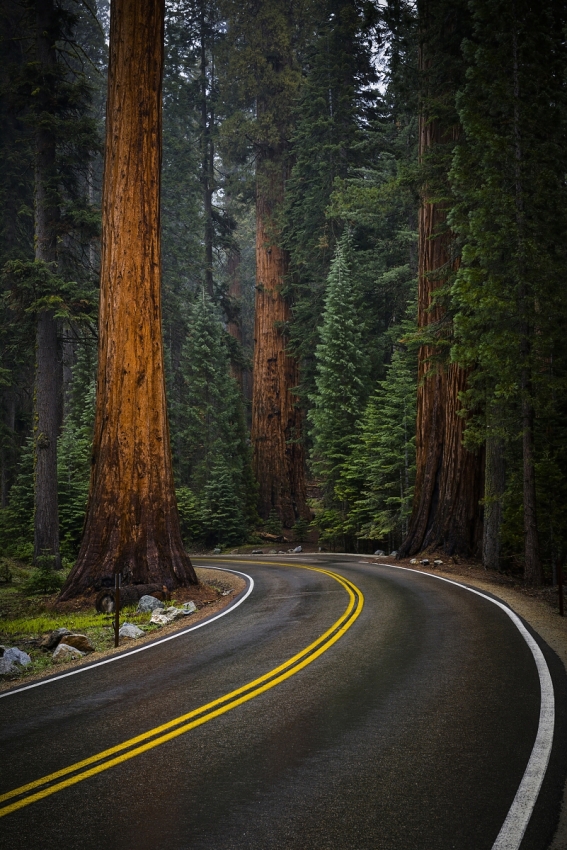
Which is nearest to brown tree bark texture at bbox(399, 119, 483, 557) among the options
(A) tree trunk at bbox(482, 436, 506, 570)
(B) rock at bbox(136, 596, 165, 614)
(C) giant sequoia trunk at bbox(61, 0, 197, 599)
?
(A) tree trunk at bbox(482, 436, 506, 570)

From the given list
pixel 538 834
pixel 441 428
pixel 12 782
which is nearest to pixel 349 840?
pixel 538 834

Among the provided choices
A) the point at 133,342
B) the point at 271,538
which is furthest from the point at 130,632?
the point at 271,538

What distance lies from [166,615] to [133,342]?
5.98m

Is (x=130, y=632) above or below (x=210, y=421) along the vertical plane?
below

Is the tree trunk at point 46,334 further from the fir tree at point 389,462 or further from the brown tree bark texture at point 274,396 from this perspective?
the brown tree bark texture at point 274,396

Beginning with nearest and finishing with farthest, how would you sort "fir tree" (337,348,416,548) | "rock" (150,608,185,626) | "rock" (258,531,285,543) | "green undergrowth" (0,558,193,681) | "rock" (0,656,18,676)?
1. "rock" (0,656,18,676)
2. "green undergrowth" (0,558,193,681)
3. "rock" (150,608,185,626)
4. "fir tree" (337,348,416,548)
5. "rock" (258,531,285,543)

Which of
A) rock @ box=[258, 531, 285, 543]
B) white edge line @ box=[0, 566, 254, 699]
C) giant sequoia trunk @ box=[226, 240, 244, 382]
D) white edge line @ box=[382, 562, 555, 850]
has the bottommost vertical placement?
rock @ box=[258, 531, 285, 543]

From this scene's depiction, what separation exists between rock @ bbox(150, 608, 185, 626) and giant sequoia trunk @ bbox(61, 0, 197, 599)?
1.67m

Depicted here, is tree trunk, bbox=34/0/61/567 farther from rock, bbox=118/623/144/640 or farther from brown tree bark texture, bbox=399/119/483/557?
brown tree bark texture, bbox=399/119/483/557

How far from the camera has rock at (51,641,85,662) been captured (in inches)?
367

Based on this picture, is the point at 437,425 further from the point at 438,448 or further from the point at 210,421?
the point at 210,421

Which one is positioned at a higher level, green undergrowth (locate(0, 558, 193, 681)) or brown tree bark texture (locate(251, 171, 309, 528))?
brown tree bark texture (locate(251, 171, 309, 528))

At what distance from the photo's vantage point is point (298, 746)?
5.43 m

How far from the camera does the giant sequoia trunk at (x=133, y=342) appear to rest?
14383 mm
